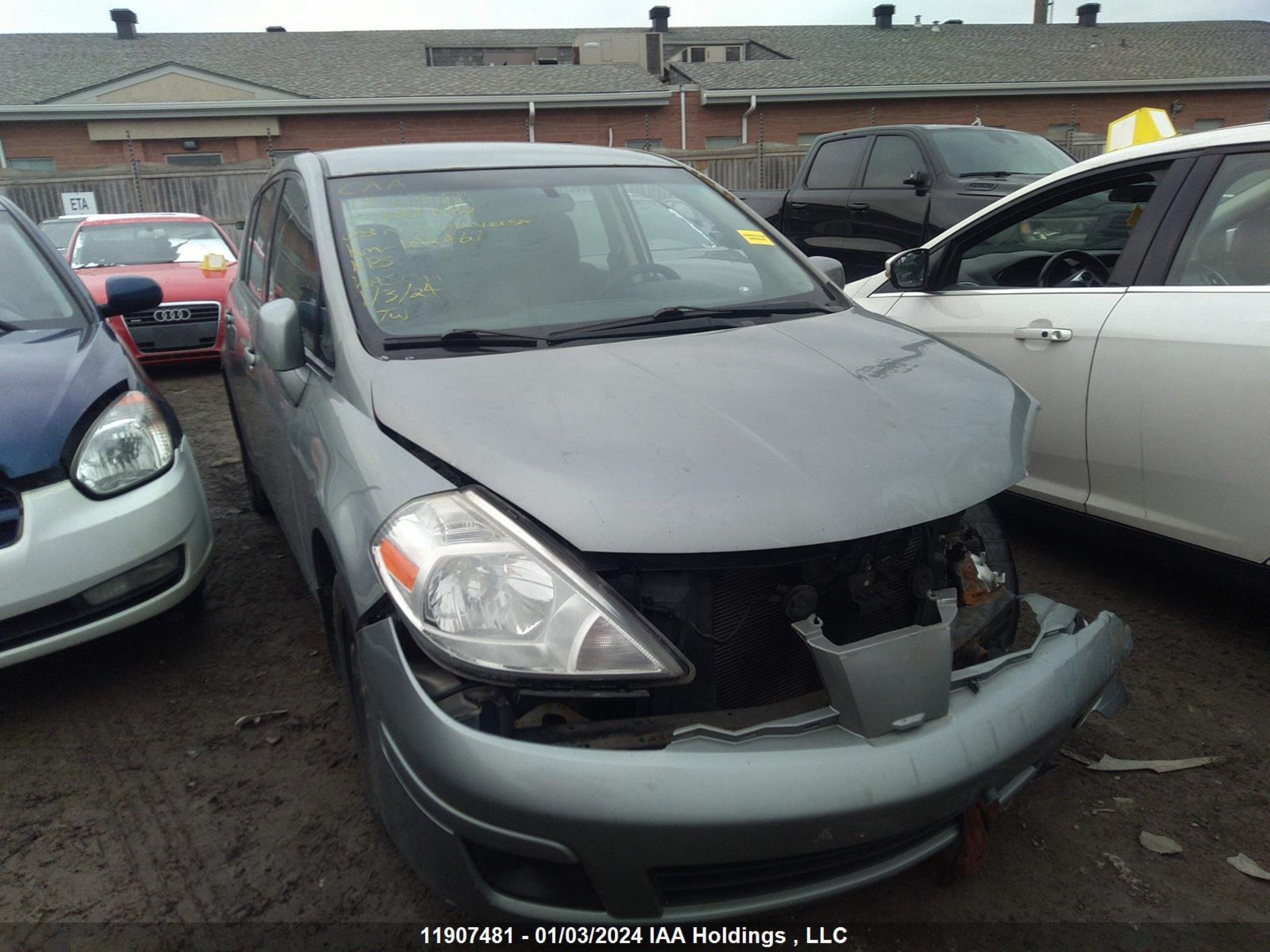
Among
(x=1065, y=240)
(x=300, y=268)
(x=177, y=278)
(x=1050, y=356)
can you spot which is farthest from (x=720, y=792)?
(x=177, y=278)

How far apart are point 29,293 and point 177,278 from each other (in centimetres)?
482

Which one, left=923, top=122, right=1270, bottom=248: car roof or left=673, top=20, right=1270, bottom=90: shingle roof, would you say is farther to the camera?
left=673, top=20, right=1270, bottom=90: shingle roof

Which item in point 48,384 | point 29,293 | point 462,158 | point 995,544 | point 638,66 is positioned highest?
point 638,66

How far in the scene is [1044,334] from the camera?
329 centimetres

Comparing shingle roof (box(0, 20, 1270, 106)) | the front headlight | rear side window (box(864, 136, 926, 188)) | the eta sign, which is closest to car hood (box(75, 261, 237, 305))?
rear side window (box(864, 136, 926, 188))

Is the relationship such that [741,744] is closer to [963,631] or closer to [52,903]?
[963,631]

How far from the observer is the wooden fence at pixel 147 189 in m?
16.1

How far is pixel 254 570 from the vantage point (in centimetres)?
394

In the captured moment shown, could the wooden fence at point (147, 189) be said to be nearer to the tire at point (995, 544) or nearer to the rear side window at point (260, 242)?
the rear side window at point (260, 242)

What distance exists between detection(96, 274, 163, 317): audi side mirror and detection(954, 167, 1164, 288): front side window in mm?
3500

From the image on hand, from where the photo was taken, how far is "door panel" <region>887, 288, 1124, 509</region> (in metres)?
3.16

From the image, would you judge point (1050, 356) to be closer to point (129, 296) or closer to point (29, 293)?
point (129, 296)

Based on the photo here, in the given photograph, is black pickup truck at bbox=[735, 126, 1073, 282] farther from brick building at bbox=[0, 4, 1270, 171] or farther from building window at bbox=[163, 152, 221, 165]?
building window at bbox=[163, 152, 221, 165]

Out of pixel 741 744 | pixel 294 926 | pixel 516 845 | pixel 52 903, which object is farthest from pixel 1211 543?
pixel 52 903
